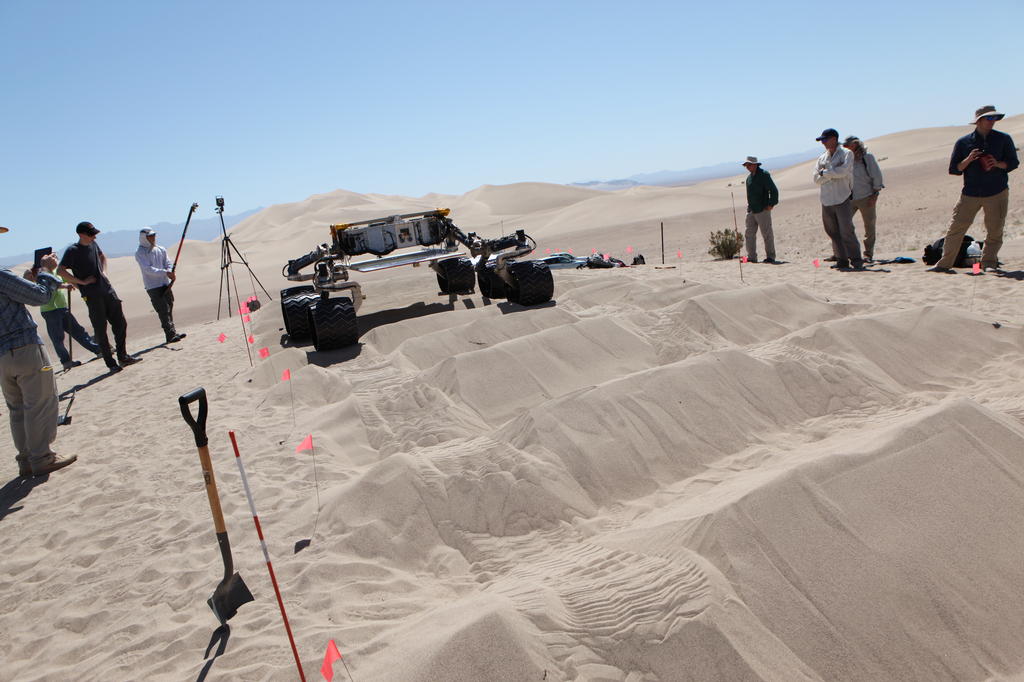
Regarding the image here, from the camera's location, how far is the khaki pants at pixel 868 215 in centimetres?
1030

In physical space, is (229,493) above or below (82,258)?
below

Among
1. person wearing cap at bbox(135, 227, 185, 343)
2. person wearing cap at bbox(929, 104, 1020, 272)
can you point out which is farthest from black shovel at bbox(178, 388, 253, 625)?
person wearing cap at bbox(929, 104, 1020, 272)

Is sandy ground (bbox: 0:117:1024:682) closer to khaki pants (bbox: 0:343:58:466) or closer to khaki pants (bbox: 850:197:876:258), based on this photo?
khaki pants (bbox: 0:343:58:466)

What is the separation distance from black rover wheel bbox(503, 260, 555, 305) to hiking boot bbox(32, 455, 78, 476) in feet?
18.5

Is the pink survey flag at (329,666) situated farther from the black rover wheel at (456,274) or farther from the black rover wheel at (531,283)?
the black rover wheel at (456,274)

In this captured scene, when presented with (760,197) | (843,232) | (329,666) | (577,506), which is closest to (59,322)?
(577,506)

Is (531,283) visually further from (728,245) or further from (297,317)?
(728,245)

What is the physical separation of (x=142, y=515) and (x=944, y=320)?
7.45m

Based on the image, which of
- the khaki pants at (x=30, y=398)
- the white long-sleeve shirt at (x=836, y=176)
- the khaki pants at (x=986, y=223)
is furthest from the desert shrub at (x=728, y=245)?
the khaki pants at (x=30, y=398)

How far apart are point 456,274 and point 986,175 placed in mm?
7712

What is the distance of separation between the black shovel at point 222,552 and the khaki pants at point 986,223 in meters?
9.42

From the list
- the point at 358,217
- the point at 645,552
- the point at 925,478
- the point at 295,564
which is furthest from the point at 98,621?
the point at 358,217

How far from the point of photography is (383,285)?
13.6 m

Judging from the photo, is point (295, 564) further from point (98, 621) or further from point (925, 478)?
point (925, 478)
